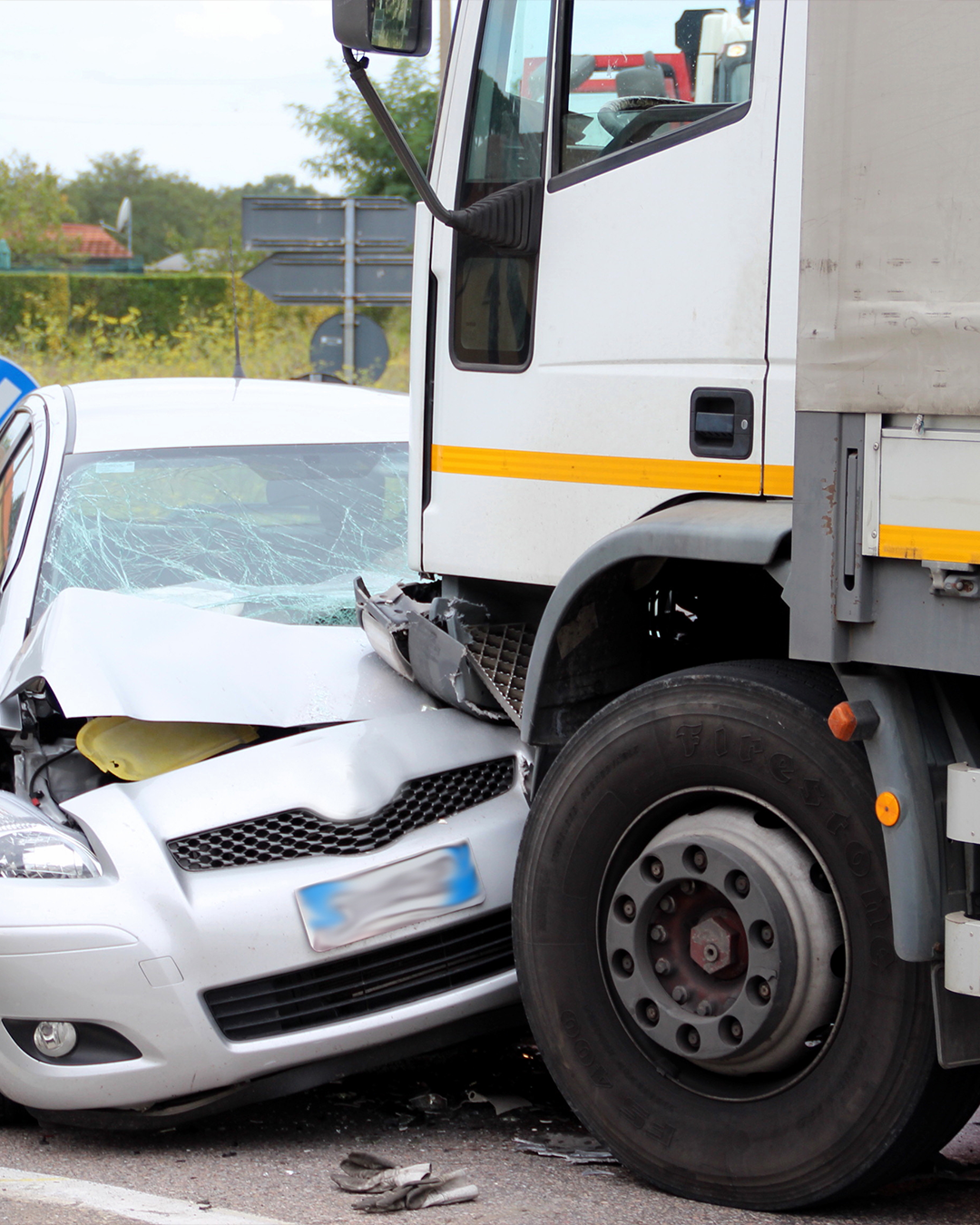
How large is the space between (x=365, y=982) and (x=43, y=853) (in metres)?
0.76

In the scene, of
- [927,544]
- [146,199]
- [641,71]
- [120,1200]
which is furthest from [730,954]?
[146,199]

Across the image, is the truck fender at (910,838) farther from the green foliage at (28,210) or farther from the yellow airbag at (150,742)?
the green foliage at (28,210)

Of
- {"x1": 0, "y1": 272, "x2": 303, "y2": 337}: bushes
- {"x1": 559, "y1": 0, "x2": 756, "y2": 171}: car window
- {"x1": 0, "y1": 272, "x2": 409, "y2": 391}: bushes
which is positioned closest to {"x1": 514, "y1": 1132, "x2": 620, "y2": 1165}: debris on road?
{"x1": 559, "y1": 0, "x2": 756, "y2": 171}: car window

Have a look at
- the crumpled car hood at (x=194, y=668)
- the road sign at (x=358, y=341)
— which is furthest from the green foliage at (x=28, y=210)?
the crumpled car hood at (x=194, y=668)

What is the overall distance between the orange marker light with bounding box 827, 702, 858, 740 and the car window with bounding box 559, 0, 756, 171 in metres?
1.23

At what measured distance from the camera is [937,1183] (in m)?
3.10

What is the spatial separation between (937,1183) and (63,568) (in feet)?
9.68

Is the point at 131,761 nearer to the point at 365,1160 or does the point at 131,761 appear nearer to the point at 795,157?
the point at 365,1160

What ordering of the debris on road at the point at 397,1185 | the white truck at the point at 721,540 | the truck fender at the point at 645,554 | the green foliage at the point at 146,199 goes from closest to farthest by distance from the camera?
the white truck at the point at 721,540 → the truck fender at the point at 645,554 → the debris on road at the point at 397,1185 → the green foliage at the point at 146,199

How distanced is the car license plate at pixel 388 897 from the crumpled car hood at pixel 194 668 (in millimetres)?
494

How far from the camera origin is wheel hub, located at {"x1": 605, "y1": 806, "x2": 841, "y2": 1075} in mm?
2777

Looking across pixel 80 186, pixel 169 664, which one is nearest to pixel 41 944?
pixel 169 664

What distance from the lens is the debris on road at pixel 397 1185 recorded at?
9.79ft

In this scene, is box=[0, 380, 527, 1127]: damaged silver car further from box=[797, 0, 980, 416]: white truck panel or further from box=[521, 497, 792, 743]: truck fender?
box=[797, 0, 980, 416]: white truck panel
